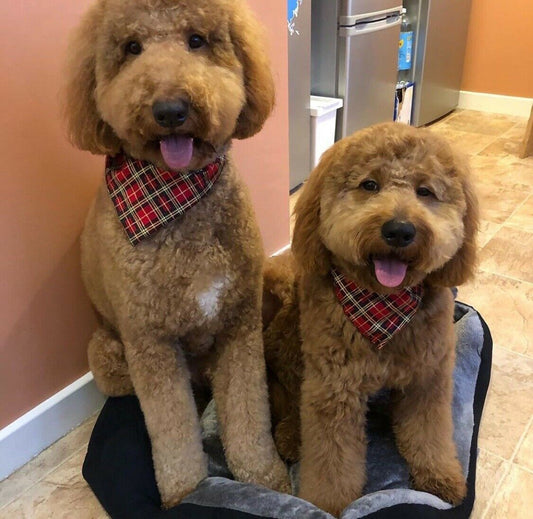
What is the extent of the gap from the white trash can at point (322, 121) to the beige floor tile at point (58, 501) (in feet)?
6.48

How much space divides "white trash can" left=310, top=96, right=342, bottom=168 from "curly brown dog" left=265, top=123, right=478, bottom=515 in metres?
1.80

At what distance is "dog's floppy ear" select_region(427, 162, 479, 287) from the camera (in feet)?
3.57

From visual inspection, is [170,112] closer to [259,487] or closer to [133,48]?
[133,48]

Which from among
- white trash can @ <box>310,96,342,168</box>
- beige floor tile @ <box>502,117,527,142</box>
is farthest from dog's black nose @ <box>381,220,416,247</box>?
beige floor tile @ <box>502,117,527,142</box>

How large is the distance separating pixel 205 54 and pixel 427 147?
0.46 meters

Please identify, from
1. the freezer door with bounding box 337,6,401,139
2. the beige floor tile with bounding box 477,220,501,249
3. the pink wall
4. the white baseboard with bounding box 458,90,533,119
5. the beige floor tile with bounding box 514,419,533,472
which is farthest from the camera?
the white baseboard with bounding box 458,90,533,119

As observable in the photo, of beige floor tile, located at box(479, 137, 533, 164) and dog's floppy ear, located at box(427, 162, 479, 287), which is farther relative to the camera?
beige floor tile, located at box(479, 137, 533, 164)

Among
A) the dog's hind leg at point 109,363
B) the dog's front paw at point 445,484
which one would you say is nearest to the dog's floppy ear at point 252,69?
the dog's hind leg at point 109,363

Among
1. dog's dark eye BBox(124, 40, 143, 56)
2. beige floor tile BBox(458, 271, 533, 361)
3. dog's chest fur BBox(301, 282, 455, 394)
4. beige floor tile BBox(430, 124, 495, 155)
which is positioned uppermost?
dog's dark eye BBox(124, 40, 143, 56)

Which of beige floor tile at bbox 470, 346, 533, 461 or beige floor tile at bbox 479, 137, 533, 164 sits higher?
beige floor tile at bbox 470, 346, 533, 461

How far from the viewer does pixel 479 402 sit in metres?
1.54

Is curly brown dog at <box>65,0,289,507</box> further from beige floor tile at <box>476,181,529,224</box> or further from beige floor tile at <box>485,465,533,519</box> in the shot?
beige floor tile at <box>476,181,529,224</box>

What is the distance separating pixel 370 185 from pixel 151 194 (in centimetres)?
44

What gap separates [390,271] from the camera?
102 centimetres
